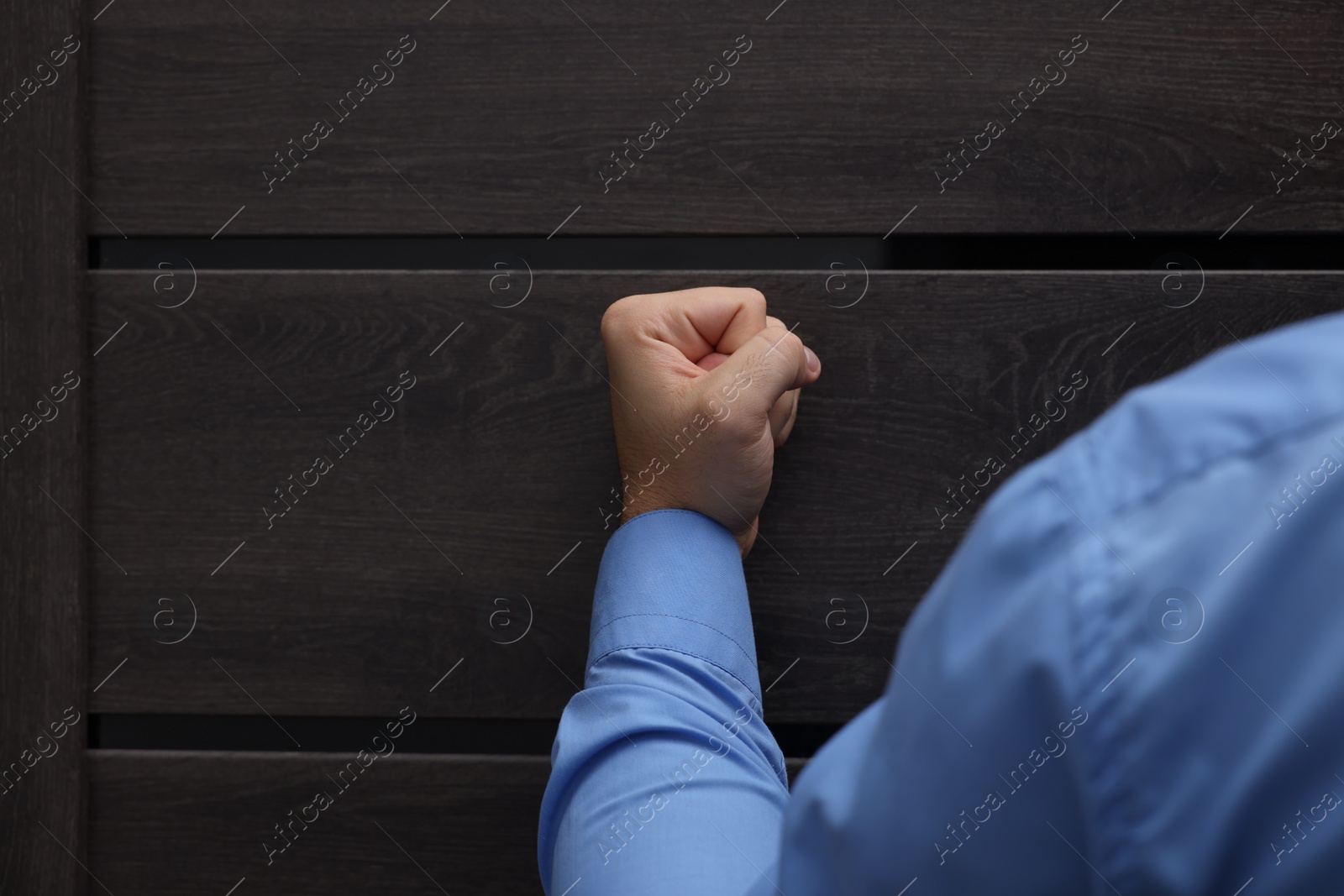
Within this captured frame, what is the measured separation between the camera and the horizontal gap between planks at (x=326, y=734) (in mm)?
606

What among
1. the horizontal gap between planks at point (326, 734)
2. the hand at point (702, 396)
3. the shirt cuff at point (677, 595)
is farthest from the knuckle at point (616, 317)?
the horizontal gap between planks at point (326, 734)

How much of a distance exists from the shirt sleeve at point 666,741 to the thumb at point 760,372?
0.08 meters

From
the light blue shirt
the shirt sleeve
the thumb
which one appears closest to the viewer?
the light blue shirt

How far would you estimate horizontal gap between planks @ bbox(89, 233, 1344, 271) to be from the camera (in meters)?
0.59

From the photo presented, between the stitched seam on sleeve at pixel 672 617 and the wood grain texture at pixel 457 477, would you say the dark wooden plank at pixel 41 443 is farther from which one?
the stitched seam on sleeve at pixel 672 617

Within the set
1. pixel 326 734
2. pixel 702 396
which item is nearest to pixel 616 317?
pixel 702 396

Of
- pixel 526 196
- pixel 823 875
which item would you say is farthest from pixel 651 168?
pixel 823 875

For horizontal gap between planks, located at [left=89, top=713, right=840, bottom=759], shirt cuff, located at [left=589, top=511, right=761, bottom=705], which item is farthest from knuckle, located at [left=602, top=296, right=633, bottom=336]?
horizontal gap between planks, located at [left=89, top=713, right=840, bottom=759]

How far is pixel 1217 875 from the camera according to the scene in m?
0.17

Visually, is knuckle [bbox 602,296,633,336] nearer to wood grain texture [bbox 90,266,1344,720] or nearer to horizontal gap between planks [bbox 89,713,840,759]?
wood grain texture [bbox 90,266,1344,720]

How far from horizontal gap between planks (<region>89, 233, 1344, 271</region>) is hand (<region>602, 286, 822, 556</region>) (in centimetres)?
5

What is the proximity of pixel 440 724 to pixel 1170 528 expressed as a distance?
548 millimetres

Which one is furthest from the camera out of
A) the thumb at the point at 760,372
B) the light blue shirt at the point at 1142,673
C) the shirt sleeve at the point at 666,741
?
the thumb at the point at 760,372

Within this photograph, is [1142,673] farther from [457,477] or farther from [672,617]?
[457,477]
